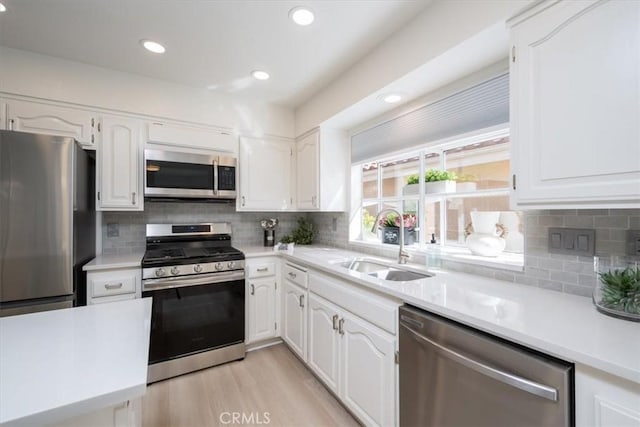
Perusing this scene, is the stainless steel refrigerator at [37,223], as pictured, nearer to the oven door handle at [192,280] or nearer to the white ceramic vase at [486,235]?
the oven door handle at [192,280]

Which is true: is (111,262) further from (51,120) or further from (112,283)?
(51,120)

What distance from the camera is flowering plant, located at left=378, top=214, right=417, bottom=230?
221 centimetres

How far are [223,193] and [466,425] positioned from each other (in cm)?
236

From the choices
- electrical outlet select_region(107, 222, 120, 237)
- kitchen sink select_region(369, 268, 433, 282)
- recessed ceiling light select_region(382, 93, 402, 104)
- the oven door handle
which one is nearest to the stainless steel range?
the oven door handle

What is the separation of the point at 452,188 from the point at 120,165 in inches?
103

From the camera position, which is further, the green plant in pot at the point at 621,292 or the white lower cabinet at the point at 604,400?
the green plant in pot at the point at 621,292

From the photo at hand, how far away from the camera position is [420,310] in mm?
1242

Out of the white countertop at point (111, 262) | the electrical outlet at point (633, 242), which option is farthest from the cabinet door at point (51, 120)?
the electrical outlet at point (633, 242)

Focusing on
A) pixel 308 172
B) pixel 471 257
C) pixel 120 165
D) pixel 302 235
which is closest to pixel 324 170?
pixel 308 172

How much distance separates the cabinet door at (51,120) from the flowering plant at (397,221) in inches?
97.0

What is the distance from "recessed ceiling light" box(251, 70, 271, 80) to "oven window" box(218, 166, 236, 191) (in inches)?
33.1

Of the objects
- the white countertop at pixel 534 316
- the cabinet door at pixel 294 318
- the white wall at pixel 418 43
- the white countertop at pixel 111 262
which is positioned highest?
the white wall at pixel 418 43

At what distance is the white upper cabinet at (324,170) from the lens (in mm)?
2678

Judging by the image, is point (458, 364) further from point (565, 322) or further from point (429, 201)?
point (429, 201)
